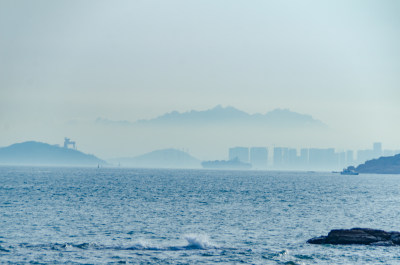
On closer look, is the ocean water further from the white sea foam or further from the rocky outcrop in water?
the rocky outcrop in water

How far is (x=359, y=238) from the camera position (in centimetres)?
6419

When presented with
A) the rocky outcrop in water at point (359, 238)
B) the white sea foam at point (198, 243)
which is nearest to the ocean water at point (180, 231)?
the white sea foam at point (198, 243)

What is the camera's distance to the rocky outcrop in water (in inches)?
2500

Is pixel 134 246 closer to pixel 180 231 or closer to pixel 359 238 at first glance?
pixel 180 231

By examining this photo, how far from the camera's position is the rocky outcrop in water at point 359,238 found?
63.5m

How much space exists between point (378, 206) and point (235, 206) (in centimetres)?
2847

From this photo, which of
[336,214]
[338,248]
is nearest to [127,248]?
[338,248]

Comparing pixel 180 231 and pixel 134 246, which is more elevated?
pixel 180 231

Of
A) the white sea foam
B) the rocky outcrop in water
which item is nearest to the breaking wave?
the white sea foam

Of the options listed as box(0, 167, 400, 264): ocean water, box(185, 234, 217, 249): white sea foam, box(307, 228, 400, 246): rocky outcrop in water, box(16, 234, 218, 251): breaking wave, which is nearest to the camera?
box(0, 167, 400, 264): ocean water

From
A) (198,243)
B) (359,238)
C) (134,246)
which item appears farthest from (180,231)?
(359,238)

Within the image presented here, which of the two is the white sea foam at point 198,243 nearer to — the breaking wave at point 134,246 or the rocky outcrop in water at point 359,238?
the breaking wave at point 134,246

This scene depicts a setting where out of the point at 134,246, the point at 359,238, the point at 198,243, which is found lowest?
the point at 134,246

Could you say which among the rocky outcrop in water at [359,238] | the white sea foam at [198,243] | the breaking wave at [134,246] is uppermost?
the rocky outcrop in water at [359,238]
